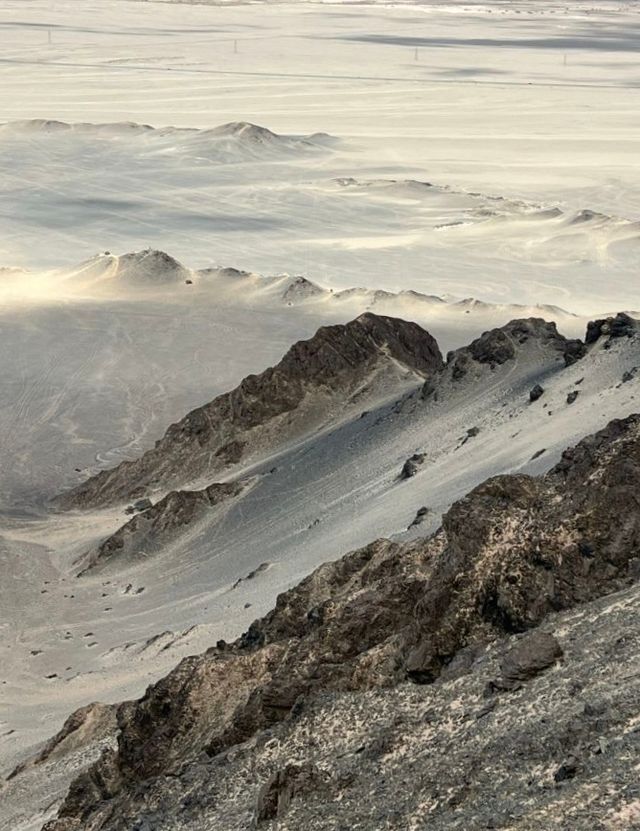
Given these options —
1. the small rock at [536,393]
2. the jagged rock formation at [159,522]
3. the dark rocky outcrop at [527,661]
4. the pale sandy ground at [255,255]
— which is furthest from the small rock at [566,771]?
the jagged rock formation at [159,522]

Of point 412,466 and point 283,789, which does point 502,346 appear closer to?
point 412,466

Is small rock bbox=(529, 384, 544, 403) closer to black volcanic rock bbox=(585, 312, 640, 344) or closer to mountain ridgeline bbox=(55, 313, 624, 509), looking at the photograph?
black volcanic rock bbox=(585, 312, 640, 344)

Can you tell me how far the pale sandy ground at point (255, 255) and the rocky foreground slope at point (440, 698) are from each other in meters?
2.53

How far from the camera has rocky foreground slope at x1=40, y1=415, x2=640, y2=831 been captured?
9211 mm

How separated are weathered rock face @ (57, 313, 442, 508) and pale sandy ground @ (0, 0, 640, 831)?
5.70 ft

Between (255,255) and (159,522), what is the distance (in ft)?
114

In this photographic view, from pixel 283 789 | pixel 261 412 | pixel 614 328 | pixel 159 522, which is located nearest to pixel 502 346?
Result: pixel 614 328

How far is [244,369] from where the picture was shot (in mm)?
42969

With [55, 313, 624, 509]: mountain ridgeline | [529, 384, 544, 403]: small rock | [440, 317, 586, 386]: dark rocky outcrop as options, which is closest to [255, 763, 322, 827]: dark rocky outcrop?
[529, 384, 544, 403]: small rock

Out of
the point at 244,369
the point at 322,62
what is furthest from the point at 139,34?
the point at 244,369

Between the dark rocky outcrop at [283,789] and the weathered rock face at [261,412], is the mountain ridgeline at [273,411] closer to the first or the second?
the weathered rock face at [261,412]

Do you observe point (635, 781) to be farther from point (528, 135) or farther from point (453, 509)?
point (528, 135)

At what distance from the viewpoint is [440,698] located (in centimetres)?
1094

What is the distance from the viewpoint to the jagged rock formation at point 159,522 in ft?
84.7
